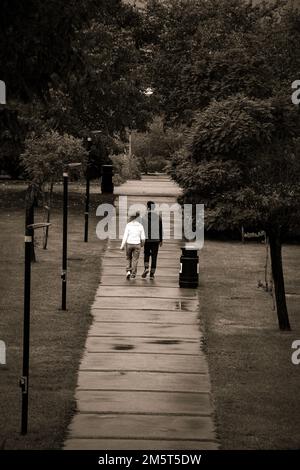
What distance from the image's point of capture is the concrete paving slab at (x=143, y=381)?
624 inches

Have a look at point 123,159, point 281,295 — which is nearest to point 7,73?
point 281,295

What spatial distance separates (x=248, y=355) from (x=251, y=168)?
13.1ft

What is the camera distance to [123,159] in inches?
2488

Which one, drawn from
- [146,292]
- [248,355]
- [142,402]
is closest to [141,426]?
[142,402]

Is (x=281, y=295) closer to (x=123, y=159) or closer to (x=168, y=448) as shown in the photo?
(x=168, y=448)

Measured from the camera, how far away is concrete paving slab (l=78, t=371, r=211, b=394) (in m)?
15.9

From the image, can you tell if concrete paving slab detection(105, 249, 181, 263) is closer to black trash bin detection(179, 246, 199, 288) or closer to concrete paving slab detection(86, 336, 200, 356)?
black trash bin detection(179, 246, 199, 288)

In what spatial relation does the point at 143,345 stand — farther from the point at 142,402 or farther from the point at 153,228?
the point at 153,228

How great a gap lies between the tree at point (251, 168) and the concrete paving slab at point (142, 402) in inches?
A: 207

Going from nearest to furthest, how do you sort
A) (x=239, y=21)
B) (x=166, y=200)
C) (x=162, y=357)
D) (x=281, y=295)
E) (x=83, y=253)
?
(x=162, y=357)
(x=281, y=295)
(x=83, y=253)
(x=166, y=200)
(x=239, y=21)

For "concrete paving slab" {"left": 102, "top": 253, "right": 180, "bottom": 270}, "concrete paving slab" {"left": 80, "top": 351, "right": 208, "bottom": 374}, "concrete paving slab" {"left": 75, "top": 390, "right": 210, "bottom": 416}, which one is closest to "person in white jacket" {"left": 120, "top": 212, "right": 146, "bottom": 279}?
"concrete paving slab" {"left": 102, "top": 253, "right": 180, "bottom": 270}

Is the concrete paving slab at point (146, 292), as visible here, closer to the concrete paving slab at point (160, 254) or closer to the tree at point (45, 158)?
the concrete paving slab at point (160, 254)

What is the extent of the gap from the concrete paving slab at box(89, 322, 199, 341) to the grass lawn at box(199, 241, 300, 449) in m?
0.41

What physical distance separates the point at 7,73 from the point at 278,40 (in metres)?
30.6
